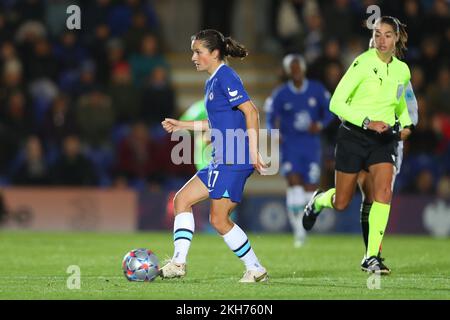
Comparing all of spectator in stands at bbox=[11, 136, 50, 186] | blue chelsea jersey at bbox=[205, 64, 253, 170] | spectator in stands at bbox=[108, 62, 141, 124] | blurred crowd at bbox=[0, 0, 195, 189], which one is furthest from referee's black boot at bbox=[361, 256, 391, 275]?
spectator in stands at bbox=[108, 62, 141, 124]

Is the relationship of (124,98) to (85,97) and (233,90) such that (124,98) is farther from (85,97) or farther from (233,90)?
(233,90)

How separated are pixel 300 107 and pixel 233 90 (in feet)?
A: 18.9

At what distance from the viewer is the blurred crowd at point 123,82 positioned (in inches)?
679

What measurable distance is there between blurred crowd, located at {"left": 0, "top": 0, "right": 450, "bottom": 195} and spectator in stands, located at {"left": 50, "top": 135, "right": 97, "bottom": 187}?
0.05 ft

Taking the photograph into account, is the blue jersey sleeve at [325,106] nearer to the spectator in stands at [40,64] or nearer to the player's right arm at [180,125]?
the player's right arm at [180,125]

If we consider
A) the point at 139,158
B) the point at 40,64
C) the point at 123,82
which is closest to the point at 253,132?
the point at 139,158

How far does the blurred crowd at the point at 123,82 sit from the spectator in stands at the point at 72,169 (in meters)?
0.01

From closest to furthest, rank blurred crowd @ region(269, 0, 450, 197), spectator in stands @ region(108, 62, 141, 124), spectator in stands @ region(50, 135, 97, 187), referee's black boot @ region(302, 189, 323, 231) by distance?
1. referee's black boot @ region(302, 189, 323, 231)
2. spectator in stands @ region(50, 135, 97, 187)
3. blurred crowd @ region(269, 0, 450, 197)
4. spectator in stands @ region(108, 62, 141, 124)

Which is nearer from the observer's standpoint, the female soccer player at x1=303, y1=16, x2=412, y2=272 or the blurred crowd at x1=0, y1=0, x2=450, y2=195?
the female soccer player at x1=303, y1=16, x2=412, y2=272

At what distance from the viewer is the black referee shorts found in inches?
379

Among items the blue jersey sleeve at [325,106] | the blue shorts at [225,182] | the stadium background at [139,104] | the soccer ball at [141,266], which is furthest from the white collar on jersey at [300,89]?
the soccer ball at [141,266]

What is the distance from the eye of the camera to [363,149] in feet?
31.7

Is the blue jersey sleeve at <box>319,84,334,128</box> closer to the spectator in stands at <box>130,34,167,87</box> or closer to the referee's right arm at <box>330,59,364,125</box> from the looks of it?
the referee's right arm at <box>330,59,364,125</box>
